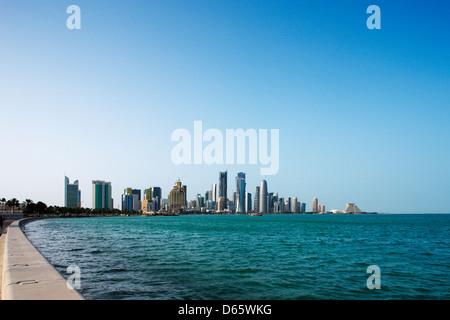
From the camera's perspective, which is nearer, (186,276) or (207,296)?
(207,296)

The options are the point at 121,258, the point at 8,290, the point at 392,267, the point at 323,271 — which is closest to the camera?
the point at 8,290

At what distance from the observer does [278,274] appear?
19.1m

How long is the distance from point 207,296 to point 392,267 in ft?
53.6

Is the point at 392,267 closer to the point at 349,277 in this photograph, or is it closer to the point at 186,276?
the point at 349,277

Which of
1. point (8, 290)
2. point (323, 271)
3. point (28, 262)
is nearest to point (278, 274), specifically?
point (323, 271)
